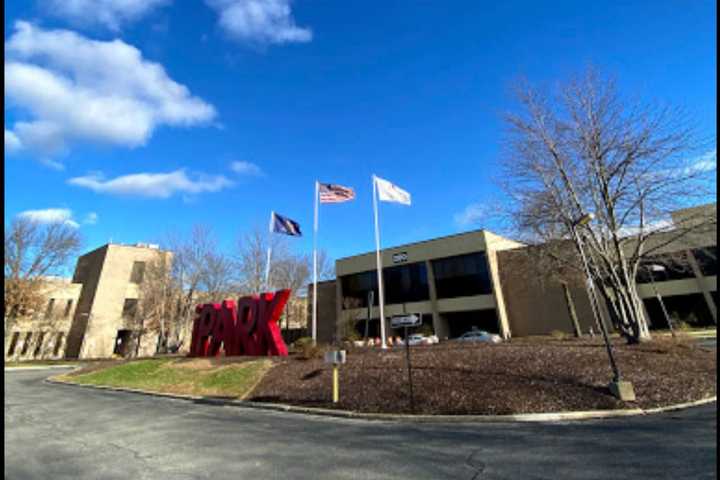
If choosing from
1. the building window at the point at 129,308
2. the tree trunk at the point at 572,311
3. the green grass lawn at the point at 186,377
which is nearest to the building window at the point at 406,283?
the tree trunk at the point at 572,311

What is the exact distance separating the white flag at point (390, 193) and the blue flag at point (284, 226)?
7.15 metres

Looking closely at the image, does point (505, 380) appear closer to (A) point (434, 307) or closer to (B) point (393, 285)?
(A) point (434, 307)

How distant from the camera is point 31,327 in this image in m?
47.0

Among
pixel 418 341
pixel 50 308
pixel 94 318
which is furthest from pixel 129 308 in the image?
pixel 418 341

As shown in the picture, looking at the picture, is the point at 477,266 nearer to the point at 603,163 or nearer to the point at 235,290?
the point at 603,163

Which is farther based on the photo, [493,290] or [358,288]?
[358,288]

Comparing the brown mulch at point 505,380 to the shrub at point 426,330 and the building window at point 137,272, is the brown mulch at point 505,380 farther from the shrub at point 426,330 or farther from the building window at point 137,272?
the building window at point 137,272

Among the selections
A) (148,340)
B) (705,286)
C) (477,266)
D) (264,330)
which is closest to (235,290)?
(148,340)

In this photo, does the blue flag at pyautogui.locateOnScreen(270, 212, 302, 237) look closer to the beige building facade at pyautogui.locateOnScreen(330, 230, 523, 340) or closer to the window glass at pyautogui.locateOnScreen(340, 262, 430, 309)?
the beige building facade at pyautogui.locateOnScreen(330, 230, 523, 340)

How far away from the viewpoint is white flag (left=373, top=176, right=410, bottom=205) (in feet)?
73.3

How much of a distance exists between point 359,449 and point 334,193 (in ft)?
58.9

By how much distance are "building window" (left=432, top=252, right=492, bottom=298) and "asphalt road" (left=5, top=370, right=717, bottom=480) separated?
30.6 m

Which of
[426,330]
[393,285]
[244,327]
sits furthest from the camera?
[393,285]

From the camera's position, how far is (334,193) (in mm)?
23703
